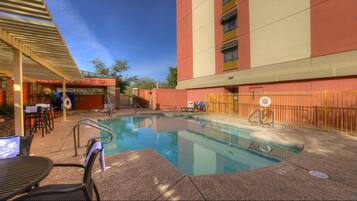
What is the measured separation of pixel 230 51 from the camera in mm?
15430

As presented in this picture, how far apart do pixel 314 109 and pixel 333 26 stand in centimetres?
429

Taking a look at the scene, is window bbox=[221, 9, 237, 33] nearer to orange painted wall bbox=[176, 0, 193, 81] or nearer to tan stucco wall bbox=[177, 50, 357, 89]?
tan stucco wall bbox=[177, 50, 357, 89]

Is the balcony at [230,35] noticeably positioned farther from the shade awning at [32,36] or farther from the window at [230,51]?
the shade awning at [32,36]

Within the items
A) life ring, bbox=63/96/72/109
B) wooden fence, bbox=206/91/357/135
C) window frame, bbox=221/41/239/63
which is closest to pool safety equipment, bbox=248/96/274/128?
wooden fence, bbox=206/91/357/135

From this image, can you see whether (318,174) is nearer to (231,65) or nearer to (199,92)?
(231,65)

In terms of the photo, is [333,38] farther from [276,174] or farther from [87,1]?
[87,1]

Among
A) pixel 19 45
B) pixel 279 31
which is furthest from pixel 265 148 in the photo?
pixel 279 31

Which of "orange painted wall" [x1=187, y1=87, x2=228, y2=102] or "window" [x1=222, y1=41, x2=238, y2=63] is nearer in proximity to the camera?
"window" [x1=222, y1=41, x2=238, y2=63]

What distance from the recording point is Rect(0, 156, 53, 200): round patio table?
1.62 metres

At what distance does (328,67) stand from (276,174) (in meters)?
8.35

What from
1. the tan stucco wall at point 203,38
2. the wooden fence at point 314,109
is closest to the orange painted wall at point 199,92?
the tan stucco wall at point 203,38

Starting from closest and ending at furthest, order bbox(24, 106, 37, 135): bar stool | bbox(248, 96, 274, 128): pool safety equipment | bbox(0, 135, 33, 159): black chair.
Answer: bbox(0, 135, 33, 159): black chair < bbox(24, 106, 37, 135): bar stool < bbox(248, 96, 274, 128): pool safety equipment

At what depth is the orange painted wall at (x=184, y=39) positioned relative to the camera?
20750 millimetres

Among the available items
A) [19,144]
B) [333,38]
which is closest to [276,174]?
[19,144]
